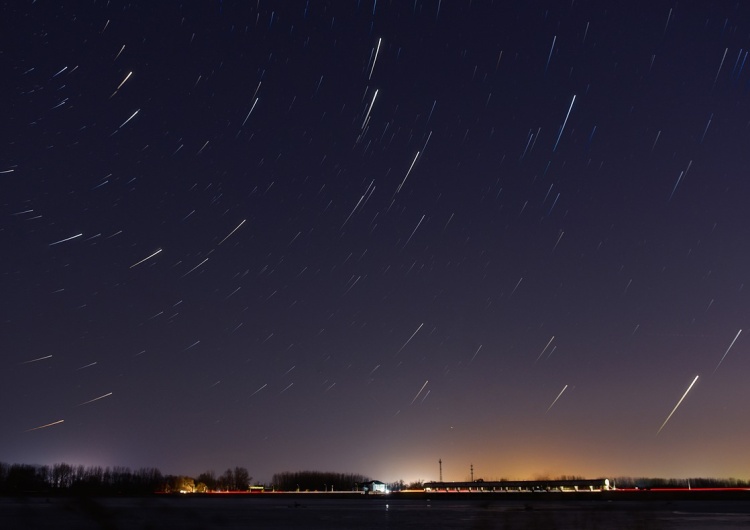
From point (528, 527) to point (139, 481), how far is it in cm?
18545

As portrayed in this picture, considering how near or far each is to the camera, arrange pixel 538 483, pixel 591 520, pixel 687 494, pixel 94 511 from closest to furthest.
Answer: pixel 94 511
pixel 591 520
pixel 687 494
pixel 538 483

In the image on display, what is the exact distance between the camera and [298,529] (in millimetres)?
37844

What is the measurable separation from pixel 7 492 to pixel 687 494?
→ 152 meters

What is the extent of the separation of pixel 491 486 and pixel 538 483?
14519mm

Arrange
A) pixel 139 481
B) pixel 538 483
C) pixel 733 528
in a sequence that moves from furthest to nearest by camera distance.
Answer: pixel 538 483, pixel 139 481, pixel 733 528

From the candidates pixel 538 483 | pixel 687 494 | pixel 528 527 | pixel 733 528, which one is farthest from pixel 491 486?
pixel 528 527

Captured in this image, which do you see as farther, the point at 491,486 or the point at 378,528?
the point at 491,486

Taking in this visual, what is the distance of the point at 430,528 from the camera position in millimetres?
37219

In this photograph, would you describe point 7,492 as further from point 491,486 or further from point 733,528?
point 491,486

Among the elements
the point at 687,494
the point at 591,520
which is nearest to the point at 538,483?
the point at 687,494

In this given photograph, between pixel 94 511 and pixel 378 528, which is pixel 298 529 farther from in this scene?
pixel 94 511

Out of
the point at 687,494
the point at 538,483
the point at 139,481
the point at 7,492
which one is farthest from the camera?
the point at 538,483

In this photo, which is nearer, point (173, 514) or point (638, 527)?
point (173, 514)

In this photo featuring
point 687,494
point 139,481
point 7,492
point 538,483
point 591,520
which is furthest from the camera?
point 538,483
